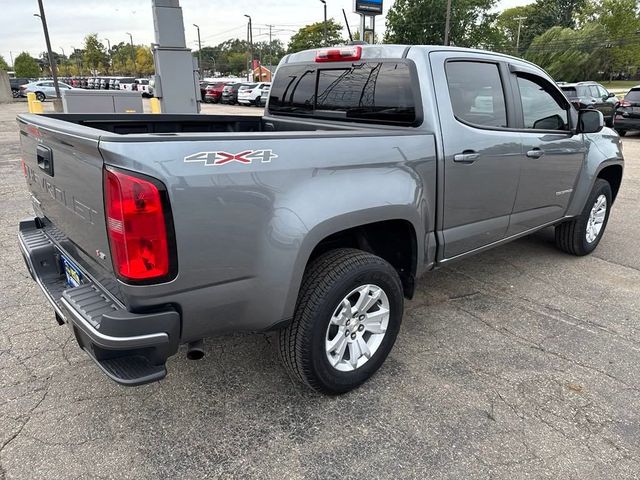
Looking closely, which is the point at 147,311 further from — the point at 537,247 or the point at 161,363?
the point at 537,247

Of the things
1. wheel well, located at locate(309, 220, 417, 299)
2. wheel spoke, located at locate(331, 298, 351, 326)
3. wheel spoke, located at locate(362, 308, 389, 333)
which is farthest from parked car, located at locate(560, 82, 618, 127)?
wheel spoke, located at locate(331, 298, 351, 326)

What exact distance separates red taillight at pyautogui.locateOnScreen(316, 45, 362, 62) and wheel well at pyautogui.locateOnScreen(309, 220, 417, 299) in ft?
4.16

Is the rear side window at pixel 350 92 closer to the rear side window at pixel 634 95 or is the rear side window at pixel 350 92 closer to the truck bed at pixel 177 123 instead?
the truck bed at pixel 177 123

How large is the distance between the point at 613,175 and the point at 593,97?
14121 millimetres

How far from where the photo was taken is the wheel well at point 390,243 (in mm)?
2910

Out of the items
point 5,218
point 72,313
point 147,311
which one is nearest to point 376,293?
point 147,311

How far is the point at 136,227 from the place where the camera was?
1.90m

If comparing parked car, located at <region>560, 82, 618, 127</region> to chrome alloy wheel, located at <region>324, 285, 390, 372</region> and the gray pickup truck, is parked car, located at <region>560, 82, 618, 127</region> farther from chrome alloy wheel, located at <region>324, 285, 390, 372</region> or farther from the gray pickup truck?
chrome alloy wheel, located at <region>324, 285, 390, 372</region>

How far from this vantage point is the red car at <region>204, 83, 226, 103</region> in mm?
34125

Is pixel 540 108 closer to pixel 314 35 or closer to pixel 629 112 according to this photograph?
pixel 629 112

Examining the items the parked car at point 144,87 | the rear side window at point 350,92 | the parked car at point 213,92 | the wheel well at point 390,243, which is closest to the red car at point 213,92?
the parked car at point 213,92

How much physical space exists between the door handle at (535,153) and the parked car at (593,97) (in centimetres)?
1451

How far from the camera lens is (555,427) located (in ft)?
8.27

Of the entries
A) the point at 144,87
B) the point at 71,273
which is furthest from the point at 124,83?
the point at 71,273
